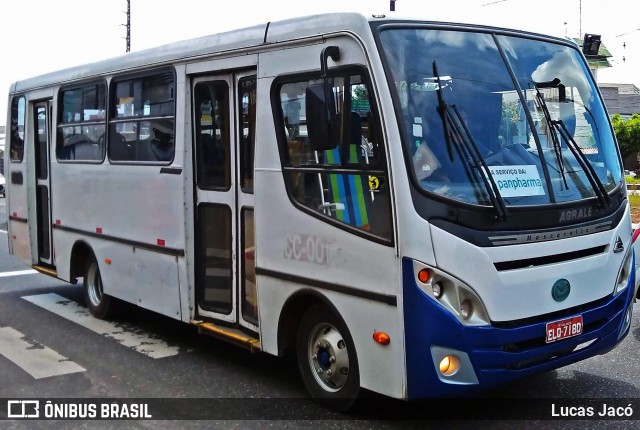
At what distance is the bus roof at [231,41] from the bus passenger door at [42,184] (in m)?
0.94

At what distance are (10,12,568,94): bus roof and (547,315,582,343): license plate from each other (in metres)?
2.13

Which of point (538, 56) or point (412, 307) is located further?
point (538, 56)

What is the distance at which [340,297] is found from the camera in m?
4.95

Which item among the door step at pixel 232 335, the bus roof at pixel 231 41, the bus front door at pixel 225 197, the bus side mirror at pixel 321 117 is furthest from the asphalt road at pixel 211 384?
the bus roof at pixel 231 41

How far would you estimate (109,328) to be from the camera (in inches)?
319

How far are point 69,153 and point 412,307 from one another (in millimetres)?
5751

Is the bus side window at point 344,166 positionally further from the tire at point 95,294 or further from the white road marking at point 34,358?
the tire at point 95,294

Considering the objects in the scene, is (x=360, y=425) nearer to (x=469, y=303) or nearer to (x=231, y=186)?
Answer: (x=469, y=303)

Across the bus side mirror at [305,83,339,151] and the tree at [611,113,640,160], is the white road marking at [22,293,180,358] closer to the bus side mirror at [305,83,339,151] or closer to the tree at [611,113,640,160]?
the bus side mirror at [305,83,339,151]

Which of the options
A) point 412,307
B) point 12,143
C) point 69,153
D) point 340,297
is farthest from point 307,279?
point 12,143

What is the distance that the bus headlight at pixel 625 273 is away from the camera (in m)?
5.29

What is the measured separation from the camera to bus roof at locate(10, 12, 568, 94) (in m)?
4.86

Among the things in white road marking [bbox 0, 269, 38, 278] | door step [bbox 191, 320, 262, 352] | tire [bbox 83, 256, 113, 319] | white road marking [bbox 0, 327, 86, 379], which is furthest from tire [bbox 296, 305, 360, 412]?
white road marking [bbox 0, 269, 38, 278]

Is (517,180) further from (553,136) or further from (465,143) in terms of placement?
(553,136)
